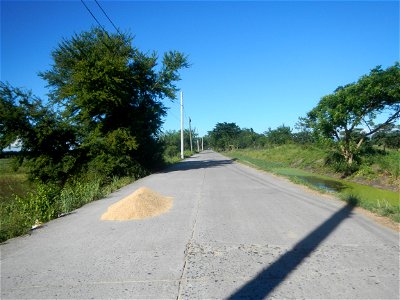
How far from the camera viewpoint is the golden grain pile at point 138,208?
28.8 ft

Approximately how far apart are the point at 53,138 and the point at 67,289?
1704cm

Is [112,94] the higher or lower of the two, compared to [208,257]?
higher

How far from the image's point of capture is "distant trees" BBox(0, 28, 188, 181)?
1902 centimetres

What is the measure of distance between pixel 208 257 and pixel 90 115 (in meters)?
18.5

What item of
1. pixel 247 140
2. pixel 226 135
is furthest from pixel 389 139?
pixel 226 135

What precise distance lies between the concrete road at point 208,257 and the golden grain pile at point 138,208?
1.48ft

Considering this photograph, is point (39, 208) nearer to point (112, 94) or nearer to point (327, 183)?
point (112, 94)

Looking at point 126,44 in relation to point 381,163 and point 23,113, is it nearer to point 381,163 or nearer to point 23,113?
point 23,113

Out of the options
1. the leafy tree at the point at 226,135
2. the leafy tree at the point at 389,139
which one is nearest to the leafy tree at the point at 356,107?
the leafy tree at the point at 389,139

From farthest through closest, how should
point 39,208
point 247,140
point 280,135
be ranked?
point 247,140 < point 280,135 < point 39,208

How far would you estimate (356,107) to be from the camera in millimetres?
22062

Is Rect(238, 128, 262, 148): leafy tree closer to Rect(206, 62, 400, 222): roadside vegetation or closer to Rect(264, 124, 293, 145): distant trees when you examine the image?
Rect(264, 124, 293, 145): distant trees

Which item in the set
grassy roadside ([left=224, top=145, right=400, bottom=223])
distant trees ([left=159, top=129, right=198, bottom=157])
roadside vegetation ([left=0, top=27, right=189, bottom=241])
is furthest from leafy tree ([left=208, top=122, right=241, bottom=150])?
roadside vegetation ([left=0, top=27, right=189, bottom=241])

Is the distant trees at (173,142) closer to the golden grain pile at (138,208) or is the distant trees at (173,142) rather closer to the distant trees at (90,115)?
the distant trees at (90,115)
